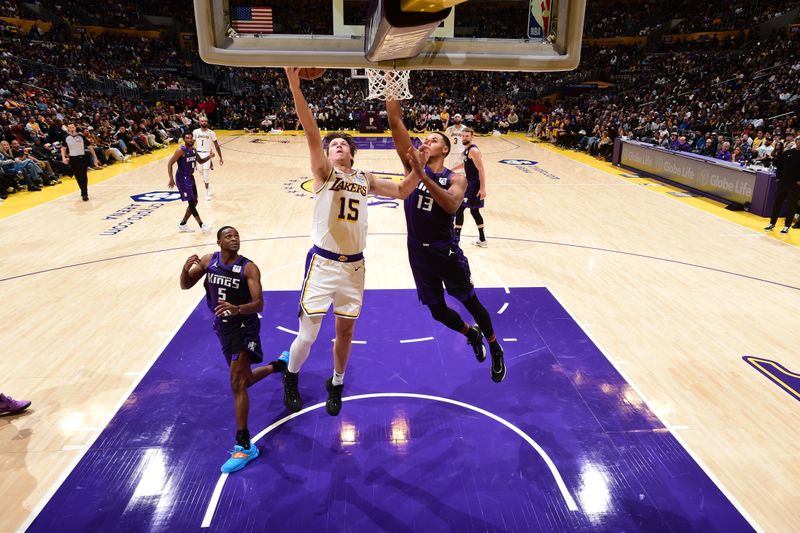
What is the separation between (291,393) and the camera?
4480 mm

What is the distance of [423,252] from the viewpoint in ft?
15.3

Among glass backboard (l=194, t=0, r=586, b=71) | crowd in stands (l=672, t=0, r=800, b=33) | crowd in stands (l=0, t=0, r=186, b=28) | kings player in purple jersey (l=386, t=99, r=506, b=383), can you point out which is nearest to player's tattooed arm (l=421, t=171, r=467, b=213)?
kings player in purple jersey (l=386, t=99, r=506, b=383)

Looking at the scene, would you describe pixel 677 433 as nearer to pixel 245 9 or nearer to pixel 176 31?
pixel 245 9

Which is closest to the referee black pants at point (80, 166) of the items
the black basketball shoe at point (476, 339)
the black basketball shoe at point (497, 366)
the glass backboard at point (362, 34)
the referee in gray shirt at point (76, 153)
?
the referee in gray shirt at point (76, 153)

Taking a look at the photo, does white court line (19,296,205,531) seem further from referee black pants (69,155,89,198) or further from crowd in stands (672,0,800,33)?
crowd in stands (672,0,800,33)

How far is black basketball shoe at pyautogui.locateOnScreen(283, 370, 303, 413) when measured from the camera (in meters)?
4.44

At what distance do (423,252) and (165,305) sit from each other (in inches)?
149

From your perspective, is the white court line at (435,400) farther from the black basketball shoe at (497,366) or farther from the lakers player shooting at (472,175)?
the lakers player shooting at (472,175)

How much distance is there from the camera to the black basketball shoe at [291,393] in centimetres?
444

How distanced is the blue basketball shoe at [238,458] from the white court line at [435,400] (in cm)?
6

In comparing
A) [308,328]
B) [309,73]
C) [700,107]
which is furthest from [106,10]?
[308,328]

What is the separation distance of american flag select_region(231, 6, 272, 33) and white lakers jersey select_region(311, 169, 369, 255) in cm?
108

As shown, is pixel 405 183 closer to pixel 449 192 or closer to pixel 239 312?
pixel 449 192

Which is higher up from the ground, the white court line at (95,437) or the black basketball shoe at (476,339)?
the black basketball shoe at (476,339)
